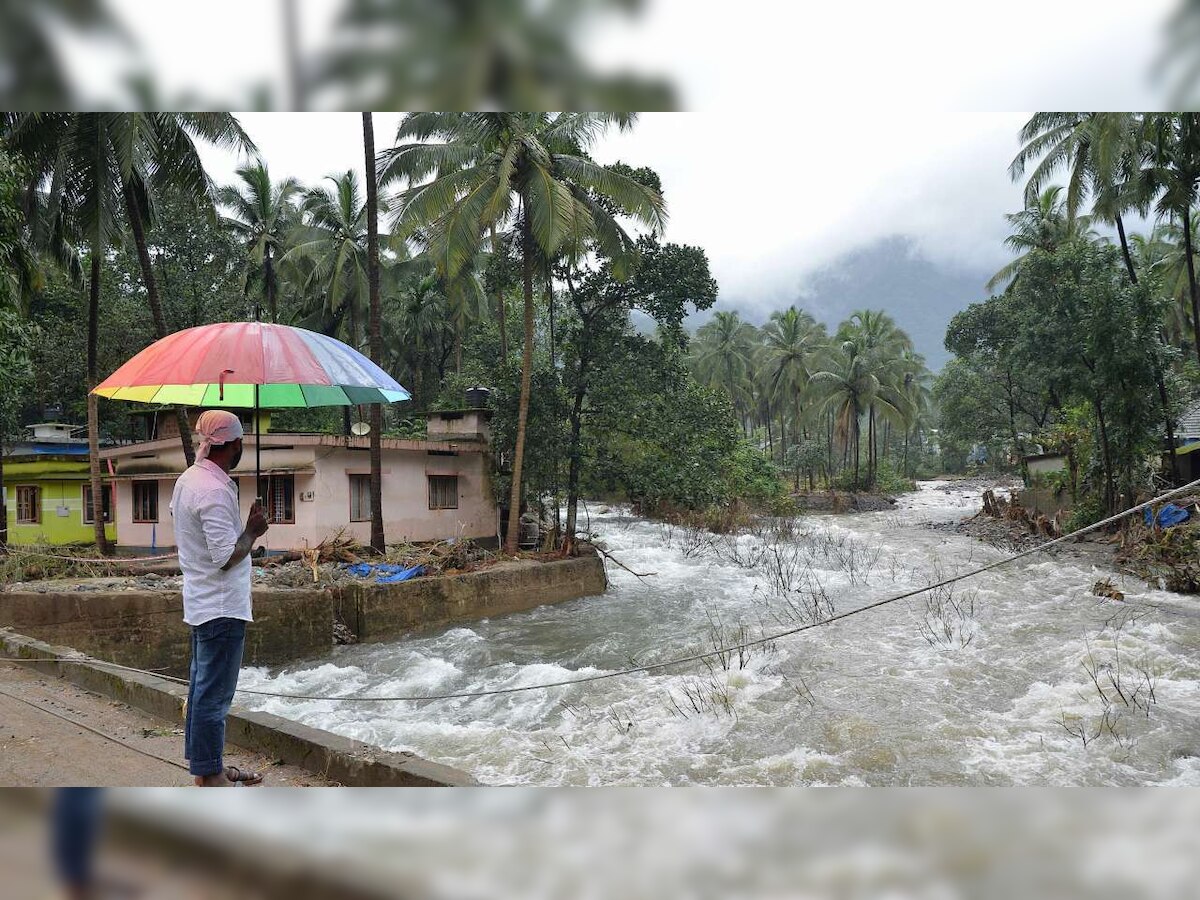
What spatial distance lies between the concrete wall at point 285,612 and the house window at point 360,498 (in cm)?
277

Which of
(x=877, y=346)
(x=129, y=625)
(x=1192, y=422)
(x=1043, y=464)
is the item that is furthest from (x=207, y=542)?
(x=877, y=346)

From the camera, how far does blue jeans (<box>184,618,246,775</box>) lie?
10.5ft

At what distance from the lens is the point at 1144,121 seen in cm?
1349

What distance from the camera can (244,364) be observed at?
3.52m

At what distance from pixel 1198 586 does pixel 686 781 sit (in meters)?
9.32

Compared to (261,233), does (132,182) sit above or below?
below

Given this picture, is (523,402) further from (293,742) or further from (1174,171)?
(1174,171)

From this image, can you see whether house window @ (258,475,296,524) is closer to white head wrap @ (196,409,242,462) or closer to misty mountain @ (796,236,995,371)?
white head wrap @ (196,409,242,462)

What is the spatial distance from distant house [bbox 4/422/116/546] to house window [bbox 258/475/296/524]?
4446 mm

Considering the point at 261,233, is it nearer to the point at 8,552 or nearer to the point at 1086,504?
the point at 8,552

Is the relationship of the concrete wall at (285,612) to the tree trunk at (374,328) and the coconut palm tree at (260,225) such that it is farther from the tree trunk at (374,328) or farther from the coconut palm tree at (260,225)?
the coconut palm tree at (260,225)

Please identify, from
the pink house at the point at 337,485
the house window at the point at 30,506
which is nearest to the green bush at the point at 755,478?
the pink house at the point at 337,485

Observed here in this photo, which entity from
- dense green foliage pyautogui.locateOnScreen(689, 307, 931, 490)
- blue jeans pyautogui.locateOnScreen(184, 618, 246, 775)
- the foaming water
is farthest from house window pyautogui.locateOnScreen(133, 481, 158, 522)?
dense green foliage pyautogui.locateOnScreen(689, 307, 931, 490)
